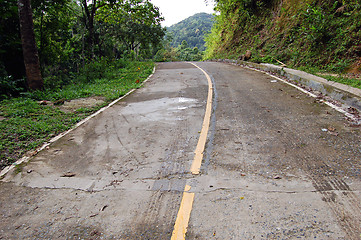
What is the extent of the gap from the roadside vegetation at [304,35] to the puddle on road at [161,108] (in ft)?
16.6

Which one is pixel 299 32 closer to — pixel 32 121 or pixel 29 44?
pixel 29 44

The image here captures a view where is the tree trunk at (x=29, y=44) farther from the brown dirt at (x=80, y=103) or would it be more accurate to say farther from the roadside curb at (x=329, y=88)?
the roadside curb at (x=329, y=88)

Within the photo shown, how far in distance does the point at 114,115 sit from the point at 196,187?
163 inches

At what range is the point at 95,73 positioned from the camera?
13852 millimetres

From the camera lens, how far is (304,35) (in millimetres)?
12641

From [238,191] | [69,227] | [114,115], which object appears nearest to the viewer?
[69,227]

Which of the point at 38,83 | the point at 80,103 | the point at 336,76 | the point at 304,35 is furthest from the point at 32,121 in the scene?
the point at 304,35

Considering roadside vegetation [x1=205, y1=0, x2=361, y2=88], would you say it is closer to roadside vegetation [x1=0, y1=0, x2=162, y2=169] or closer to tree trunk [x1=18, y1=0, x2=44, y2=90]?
roadside vegetation [x1=0, y1=0, x2=162, y2=169]

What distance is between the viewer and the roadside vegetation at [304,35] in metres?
9.36

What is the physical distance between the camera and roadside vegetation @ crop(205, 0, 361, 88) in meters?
9.36

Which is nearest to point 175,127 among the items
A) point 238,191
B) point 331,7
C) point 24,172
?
point 238,191

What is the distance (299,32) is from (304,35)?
0.77m

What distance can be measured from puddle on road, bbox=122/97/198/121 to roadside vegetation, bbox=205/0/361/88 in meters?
5.07

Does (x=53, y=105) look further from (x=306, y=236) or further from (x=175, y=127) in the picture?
(x=306, y=236)
